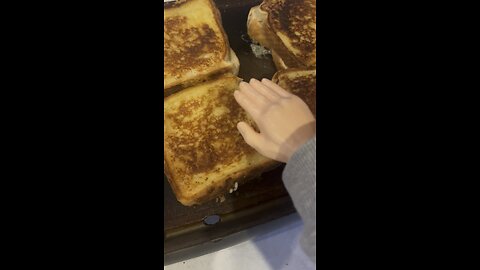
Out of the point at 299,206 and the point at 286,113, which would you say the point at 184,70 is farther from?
the point at 299,206

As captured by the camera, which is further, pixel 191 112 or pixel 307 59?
pixel 307 59

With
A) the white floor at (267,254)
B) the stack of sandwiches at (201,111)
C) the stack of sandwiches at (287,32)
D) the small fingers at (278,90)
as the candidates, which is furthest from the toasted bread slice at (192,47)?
the white floor at (267,254)

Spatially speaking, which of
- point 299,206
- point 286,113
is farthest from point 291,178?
point 286,113

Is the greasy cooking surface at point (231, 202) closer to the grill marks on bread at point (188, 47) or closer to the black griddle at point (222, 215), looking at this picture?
the black griddle at point (222, 215)

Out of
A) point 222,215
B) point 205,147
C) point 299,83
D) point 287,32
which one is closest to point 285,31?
point 287,32

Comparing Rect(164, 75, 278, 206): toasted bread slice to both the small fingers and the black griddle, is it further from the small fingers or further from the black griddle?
the small fingers

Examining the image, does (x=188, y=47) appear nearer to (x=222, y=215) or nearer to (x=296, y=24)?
(x=296, y=24)
